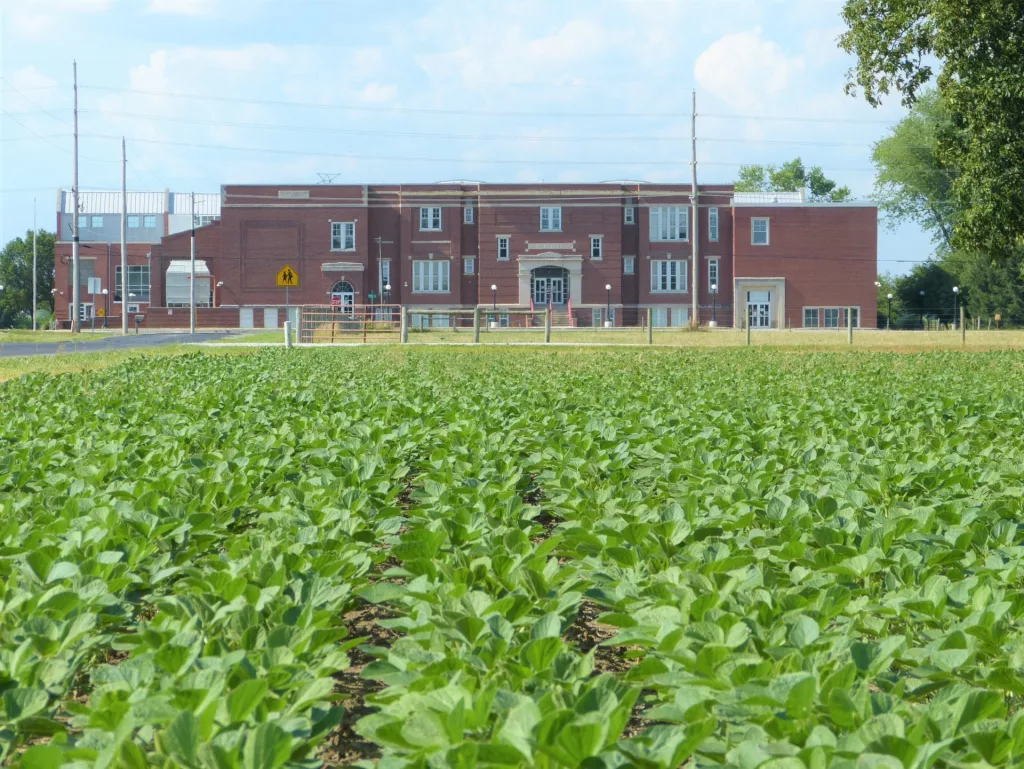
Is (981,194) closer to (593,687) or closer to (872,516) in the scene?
(872,516)

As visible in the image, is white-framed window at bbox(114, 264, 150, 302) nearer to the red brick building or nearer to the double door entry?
the red brick building

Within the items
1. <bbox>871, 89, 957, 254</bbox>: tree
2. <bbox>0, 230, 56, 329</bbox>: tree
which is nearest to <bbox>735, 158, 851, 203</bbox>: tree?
<bbox>871, 89, 957, 254</bbox>: tree

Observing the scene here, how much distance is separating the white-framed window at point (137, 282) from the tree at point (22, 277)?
24048 millimetres

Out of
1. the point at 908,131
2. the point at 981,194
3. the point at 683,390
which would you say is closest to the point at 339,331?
the point at 981,194

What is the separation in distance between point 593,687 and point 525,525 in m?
2.26

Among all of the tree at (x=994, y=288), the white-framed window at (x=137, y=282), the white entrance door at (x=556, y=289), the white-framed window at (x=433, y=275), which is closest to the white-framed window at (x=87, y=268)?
the white-framed window at (x=137, y=282)

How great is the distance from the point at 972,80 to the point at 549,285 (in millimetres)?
48831

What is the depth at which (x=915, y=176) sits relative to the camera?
84062mm

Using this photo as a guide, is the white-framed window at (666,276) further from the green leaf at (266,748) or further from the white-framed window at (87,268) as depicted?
the green leaf at (266,748)

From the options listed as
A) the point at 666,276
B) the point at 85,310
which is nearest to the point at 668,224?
the point at 666,276

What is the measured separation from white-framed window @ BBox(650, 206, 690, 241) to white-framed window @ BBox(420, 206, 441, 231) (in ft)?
44.4

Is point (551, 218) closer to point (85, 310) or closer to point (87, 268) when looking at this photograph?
point (85, 310)

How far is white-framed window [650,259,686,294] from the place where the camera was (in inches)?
2766

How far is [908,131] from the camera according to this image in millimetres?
84312
